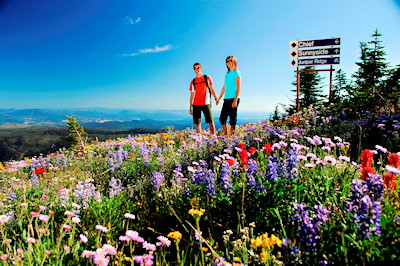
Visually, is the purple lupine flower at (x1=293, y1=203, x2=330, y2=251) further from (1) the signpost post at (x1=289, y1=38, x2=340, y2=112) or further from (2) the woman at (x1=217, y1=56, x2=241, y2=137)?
(1) the signpost post at (x1=289, y1=38, x2=340, y2=112)

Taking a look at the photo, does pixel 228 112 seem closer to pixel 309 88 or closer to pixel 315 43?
pixel 315 43

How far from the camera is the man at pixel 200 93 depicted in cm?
761

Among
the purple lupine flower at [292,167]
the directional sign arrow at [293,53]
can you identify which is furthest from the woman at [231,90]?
the directional sign arrow at [293,53]

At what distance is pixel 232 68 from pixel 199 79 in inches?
44.8

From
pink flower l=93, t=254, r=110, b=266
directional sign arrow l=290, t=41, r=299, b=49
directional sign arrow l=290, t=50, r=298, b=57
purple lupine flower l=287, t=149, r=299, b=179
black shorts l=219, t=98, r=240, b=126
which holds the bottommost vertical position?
pink flower l=93, t=254, r=110, b=266

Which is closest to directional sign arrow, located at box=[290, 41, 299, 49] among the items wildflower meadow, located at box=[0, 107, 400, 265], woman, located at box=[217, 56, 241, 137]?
woman, located at box=[217, 56, 241, 137]

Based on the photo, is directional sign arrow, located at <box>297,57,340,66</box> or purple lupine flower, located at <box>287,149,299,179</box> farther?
directional sign arrow, located at <box>297,57,340,66</box>

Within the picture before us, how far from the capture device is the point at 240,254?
6.90 ft

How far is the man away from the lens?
761 cm

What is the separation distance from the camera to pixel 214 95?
775cm

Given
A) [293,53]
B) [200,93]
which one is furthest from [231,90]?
[293,53]

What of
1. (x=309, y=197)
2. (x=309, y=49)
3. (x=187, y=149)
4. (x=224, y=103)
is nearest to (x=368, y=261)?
(x=309, y=197)

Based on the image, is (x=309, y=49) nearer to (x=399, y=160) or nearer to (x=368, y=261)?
(x=399, y=160)

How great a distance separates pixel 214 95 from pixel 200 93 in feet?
1.46
